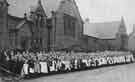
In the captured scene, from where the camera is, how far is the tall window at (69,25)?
35.7 m

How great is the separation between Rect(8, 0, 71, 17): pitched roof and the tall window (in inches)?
102

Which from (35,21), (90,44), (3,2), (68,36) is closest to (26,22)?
(35,21)

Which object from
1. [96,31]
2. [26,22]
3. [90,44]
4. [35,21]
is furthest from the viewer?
[96,31]

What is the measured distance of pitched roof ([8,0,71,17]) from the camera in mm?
27266

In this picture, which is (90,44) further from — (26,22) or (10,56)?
(10,56)

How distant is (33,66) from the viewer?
16.3 metres

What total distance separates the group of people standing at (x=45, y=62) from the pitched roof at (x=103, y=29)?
1209 inches

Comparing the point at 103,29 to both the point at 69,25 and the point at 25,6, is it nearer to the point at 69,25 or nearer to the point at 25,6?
the point at 69,25

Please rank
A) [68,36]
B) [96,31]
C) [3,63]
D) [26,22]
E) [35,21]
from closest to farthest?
1. [3,63]
2. [26,22]
3. [35,21]
4. [68,36]
5. [96,31]

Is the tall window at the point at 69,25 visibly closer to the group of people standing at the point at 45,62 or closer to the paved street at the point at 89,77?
the group of people standing at the point at 45,62

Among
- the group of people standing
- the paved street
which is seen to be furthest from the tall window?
the paved street

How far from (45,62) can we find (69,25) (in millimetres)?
19656

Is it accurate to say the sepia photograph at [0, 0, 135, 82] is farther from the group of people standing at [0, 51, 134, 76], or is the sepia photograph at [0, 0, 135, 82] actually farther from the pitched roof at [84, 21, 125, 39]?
the pitched roof at [84, 21, 125, 39]

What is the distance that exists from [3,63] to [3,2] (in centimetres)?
1063
